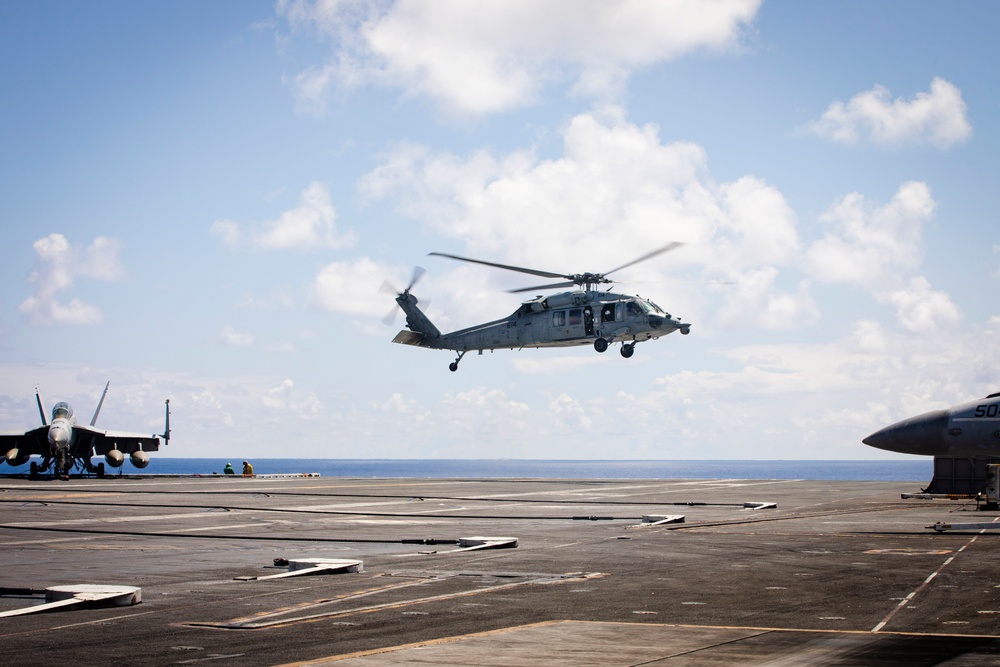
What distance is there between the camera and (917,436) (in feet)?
94.0

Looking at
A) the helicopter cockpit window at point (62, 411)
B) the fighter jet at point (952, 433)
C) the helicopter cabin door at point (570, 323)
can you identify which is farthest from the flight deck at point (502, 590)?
the helicopter cockpit window at point (62, 411)

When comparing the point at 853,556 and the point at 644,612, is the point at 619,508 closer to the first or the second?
the point at 853,556

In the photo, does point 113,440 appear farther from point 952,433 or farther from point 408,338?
point 952,433

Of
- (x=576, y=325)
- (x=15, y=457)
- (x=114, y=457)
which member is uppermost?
(x=576, y=325)

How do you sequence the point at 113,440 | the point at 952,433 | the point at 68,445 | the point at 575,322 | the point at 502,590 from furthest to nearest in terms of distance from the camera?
the point at 113,440, the point at 68,445, the point at 575,322, the point at 952,433, the point at 502,590

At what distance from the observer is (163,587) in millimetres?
15883

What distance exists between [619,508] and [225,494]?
1909 centimetres

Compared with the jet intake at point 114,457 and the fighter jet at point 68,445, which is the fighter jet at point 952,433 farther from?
the jet intake at point 114,457

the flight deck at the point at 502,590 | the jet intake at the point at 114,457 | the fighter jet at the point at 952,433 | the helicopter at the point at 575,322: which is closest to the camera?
the flight deck at the point at 502,590

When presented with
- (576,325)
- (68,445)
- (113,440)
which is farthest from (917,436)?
(113,440)

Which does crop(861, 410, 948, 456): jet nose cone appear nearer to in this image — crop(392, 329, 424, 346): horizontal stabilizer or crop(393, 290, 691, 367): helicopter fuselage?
crop(393, 290, 691, 367): helicopter fuselage

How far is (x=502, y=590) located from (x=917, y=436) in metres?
17.4

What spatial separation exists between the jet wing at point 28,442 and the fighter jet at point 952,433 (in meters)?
66.2

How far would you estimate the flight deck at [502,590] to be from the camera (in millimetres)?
10719
